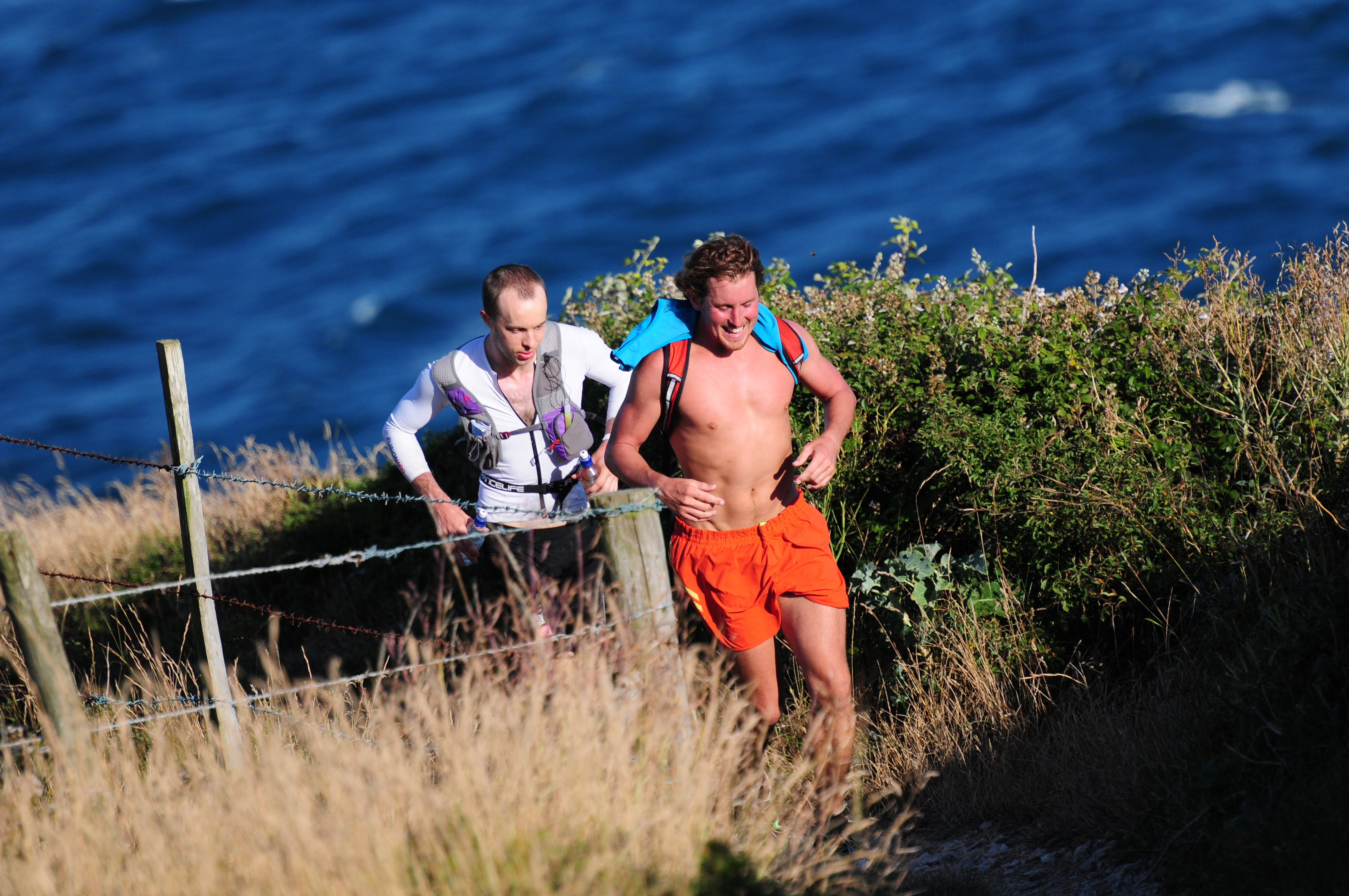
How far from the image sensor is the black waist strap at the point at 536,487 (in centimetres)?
513

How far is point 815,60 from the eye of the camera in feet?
146

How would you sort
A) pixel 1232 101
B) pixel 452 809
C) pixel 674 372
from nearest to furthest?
pixel 452 809 → pixel 674 372 → pixel 1232 101

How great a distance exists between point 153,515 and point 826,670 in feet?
25.2

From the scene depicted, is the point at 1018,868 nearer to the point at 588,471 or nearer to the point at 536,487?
the point at 588,471

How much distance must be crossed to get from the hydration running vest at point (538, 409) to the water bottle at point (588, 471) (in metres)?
0.07

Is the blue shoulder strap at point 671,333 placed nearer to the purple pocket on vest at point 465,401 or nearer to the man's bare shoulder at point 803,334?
the man's bare shoulder at point 803,334

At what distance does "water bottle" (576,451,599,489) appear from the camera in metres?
A: 5.06

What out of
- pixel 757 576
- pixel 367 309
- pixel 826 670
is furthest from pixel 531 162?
pixel 826 670

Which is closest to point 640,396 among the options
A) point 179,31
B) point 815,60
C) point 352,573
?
point 352,573


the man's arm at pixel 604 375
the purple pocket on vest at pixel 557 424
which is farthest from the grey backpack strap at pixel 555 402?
the man's arm at pixel 604 375

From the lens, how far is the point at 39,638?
3.62 metres

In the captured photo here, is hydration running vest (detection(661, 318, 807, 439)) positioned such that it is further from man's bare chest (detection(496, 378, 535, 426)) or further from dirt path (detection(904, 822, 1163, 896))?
dirt path (detection(904, 822, 1163, 896))

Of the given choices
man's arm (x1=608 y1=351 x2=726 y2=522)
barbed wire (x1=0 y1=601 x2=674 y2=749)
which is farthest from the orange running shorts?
barbed wire (x1=0 y1=601 x2=674 y2=749)

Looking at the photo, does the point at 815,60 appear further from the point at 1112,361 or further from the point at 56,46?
the point at 1112,361
